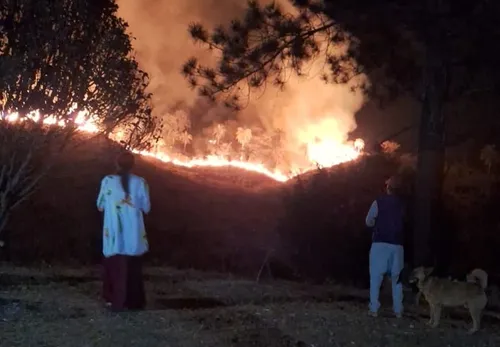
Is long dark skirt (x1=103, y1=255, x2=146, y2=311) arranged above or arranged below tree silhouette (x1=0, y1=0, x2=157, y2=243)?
below

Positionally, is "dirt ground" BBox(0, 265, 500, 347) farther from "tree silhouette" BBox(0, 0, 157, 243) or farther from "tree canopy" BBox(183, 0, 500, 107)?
"tree canopy" BBox(183, 0, 500, 107)

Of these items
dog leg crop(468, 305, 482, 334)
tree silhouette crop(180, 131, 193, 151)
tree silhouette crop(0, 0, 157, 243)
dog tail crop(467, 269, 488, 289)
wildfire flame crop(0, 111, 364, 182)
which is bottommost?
dog leg crop(468, 305, 482, 334)

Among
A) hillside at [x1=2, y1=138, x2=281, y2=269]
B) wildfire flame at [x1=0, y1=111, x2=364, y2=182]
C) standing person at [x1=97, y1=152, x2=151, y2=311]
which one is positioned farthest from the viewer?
wildfire flame at [x1=0, y1=111, x2=364, y2=182]

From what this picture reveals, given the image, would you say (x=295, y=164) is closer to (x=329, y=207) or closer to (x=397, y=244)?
(x=329, y=207)

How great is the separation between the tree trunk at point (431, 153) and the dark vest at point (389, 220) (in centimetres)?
313

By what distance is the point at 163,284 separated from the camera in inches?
409

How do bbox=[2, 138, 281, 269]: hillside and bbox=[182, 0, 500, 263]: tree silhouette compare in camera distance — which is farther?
bbox=[2, 138, 281, 269]: hillside

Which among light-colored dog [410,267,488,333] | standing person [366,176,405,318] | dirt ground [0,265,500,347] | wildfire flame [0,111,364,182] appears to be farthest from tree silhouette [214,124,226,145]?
light-colored dog [410,267,488,333]

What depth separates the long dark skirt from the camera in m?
7.94

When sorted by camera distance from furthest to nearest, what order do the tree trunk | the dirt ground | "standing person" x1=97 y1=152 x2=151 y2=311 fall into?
1. the tree trunk
2. "standing person" x1=97 y1=152 x2=151 y2=311
3. the dirt ground

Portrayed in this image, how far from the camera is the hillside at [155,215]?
12.9m

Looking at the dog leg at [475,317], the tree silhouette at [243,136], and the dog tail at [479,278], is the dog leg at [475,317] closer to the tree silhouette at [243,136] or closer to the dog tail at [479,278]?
the dog tail at [479,278]

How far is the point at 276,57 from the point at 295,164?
37.6 ft

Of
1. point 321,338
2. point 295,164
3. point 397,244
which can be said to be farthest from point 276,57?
point 295,164
